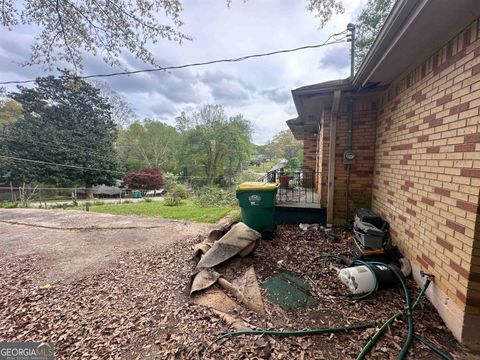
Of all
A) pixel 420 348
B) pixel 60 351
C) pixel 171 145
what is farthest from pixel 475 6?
pixel 171 145

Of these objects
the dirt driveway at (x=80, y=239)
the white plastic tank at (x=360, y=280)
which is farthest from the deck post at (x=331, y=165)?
the dirt driveway at (x=80, y=239)

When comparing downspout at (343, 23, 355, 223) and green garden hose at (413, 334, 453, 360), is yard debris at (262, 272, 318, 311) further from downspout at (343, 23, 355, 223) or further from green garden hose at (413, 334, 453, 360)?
downspout at (343, 23, 355, 223)

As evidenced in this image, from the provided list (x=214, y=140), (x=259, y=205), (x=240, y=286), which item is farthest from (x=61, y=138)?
(x=240, y=286)

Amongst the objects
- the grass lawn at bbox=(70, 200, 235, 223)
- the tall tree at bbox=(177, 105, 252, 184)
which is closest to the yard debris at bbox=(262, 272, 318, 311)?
the grass lawn at bbox=(70, 200, 235, 223)

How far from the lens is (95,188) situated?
23.7 metres

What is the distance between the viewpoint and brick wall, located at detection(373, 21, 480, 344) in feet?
5.63

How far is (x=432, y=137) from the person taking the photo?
7.61 feet

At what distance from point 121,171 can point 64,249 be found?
76.4ft

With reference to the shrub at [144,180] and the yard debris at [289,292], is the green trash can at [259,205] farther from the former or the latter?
the shrub at [144,180]

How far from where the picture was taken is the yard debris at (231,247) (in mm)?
2957

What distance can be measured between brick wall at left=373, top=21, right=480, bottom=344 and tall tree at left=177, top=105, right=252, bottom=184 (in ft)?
62.4

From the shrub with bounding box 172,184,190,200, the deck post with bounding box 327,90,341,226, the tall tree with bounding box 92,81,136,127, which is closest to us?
the deck post with bounding box 327,90,341,226

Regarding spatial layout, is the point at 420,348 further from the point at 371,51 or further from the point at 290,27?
the point at 290,27

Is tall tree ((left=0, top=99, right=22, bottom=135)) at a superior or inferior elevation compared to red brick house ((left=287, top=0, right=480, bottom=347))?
superior
